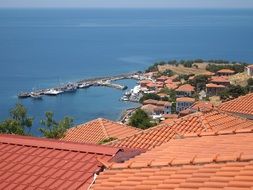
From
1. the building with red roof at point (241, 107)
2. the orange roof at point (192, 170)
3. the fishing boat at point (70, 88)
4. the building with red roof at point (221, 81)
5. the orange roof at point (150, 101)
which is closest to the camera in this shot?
the orange roof at point (192, 170)

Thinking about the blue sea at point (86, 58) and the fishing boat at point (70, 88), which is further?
the fishing boat at point (70, 88)

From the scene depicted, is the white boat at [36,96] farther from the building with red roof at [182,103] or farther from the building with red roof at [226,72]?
the building with red roof at [226,72]

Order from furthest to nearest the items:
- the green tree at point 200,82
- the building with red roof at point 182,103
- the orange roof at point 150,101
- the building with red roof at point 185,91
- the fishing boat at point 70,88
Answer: the fishing boat at point 70,88 < the green tree at point 200,82 < the building with red roof at point 185,91 < the orange roof at point 150,101 < the building with red roof at point 182,103

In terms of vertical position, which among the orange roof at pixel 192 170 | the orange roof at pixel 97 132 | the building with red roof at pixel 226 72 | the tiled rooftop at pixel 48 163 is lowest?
the building with red roof at pixel 226 72

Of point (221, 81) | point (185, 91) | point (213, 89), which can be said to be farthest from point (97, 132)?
point (221, 81)

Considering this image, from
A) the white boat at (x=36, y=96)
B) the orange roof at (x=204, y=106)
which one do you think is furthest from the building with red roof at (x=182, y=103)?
the white boat at (x=36, y=96)

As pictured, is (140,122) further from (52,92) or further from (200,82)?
(52,92)

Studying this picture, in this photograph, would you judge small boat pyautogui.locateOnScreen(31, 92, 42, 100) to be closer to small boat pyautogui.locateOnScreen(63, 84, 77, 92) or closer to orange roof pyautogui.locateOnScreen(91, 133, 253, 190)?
small boat pyautogui.locateOnScreen(63, 84, 77, 92)
